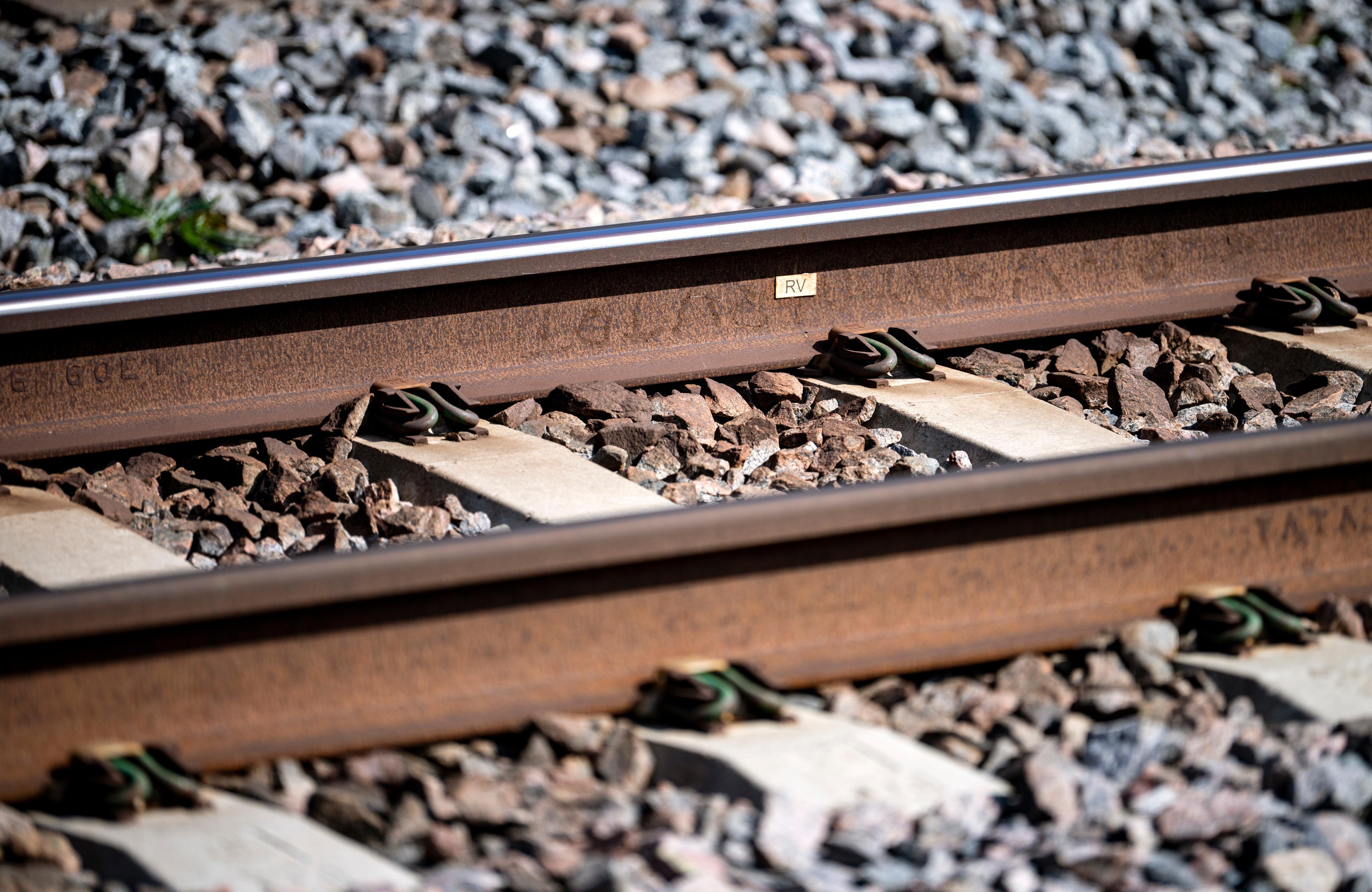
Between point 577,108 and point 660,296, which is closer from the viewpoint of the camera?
point 660,296

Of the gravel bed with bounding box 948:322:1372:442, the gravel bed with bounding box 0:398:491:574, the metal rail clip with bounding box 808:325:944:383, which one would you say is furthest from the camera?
the metal rail clip with bounding box 808:325:944:383

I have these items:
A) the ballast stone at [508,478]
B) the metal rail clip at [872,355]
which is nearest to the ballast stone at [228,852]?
the ballast stone at [508,478]

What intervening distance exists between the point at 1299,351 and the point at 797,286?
153 cm

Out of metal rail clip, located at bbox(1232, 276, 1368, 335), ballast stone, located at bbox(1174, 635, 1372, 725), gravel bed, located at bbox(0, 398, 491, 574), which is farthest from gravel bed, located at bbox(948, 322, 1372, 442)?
gravel bed, located at bbox(0, 398, 491, 574)

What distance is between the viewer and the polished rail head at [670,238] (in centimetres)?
425

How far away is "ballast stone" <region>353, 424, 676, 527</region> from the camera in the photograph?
3695mm

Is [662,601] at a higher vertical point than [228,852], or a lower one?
higher

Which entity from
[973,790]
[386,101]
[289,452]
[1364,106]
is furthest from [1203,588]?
[1364,106]

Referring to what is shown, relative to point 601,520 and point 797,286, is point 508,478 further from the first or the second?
point 797,286

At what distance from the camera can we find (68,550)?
351 cm

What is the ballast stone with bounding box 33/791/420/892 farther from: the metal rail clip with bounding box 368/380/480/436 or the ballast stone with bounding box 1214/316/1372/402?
the ballast stone with bounding box 1214/316/1372/402

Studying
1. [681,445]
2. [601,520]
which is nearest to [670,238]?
[681,445]

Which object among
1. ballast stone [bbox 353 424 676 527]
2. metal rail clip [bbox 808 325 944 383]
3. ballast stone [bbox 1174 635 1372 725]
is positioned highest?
metal rail clip [bbox 808 325 944 383]

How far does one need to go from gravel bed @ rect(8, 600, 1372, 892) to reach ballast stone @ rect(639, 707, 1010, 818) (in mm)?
38
